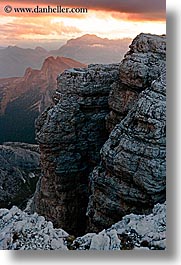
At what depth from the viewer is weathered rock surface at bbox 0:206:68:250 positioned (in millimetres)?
6234

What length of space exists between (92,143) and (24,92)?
3.97 m

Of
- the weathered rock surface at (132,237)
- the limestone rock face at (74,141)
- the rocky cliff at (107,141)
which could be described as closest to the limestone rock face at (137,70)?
the rocky cliff at (107,141)

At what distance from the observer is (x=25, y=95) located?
7.52m

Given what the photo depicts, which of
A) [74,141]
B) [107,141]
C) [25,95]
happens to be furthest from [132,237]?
[74,141]

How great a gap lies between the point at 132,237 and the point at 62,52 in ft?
9.01

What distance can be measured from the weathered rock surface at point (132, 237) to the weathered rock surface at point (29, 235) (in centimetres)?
25

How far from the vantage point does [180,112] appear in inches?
249

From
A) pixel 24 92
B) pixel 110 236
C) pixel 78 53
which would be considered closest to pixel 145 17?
pixel 78 53

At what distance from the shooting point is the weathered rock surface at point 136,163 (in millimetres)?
7824

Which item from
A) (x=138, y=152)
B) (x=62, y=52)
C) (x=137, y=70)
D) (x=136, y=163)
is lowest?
(x=136, y=163)

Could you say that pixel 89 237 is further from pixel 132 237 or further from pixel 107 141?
pixel 107 141

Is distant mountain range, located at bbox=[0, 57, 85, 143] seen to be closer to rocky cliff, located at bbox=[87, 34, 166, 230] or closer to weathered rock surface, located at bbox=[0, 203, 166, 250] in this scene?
rocky cliff, located at bbox=[87, 34, 166, 230]

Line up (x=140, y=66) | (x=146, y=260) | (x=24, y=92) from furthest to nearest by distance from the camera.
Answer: (x=140, y=66), (x=24, y=92), (x=146, y=260)

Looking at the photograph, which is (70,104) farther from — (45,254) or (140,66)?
(45,254)
